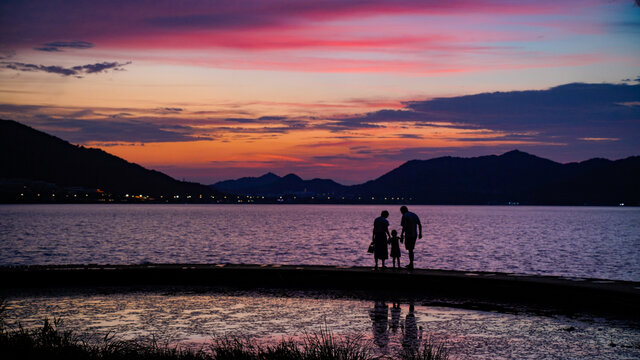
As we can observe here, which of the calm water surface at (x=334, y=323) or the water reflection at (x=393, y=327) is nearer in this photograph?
the calm water surface at (x=334, y=323)

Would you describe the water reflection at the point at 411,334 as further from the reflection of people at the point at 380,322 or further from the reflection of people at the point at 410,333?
the reflection of people at the point at 380,322

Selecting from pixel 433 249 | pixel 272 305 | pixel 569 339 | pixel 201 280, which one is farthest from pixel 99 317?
pixel 433 249

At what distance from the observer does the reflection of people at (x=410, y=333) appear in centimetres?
1143

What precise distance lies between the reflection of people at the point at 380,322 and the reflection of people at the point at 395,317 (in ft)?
0.38

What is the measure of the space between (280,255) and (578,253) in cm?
2808

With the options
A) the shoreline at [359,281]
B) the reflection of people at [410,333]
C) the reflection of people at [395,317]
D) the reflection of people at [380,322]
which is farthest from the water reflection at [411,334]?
the shoreline at [359,281]

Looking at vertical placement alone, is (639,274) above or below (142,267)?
below

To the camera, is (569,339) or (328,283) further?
(328,283)

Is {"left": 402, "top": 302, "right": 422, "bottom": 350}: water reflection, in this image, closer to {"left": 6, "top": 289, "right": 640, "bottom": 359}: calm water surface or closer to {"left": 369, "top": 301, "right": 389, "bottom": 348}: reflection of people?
{"left": 6, "top": 289, "right": 640, "bottom": 359}: calm water surface

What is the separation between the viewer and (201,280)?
20.1 meters

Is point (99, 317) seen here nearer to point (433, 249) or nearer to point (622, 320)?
point (622, 320)

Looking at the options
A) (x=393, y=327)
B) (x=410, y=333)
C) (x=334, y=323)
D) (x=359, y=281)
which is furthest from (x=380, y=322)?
(x=359, y=281)

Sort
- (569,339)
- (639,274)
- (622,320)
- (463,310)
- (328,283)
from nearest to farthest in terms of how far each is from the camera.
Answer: (569,339)
(622,320)
(463,310)
(328,283)
(639,274)

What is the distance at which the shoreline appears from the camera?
53.4 feet
